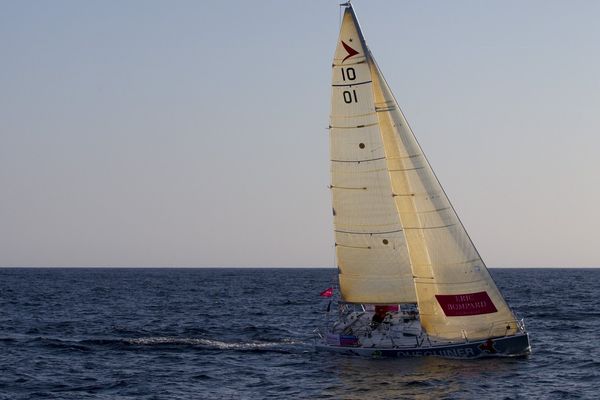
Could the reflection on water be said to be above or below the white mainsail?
below

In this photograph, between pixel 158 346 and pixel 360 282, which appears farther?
pixel 158 346

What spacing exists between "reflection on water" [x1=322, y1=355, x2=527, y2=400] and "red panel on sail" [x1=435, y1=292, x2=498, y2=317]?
208 cm

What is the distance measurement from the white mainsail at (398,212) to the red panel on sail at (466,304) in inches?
1.7

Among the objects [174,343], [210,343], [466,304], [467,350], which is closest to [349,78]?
[466,304]

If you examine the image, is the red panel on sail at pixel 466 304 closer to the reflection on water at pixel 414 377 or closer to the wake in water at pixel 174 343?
the reflection on water at pixel 414 377

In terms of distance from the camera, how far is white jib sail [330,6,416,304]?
137 feet

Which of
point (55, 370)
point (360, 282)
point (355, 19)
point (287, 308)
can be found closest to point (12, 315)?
point (287, 308)

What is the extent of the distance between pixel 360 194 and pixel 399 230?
91.2 inches

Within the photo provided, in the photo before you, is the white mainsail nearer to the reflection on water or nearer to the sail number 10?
the sail number 10

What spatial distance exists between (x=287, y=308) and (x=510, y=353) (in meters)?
40.7

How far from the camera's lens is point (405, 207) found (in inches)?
1666

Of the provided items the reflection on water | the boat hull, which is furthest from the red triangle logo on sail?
the reflection on water

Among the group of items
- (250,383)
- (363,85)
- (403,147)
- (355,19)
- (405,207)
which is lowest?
(250,383)

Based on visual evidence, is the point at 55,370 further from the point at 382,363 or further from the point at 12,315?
the point at 12,315
